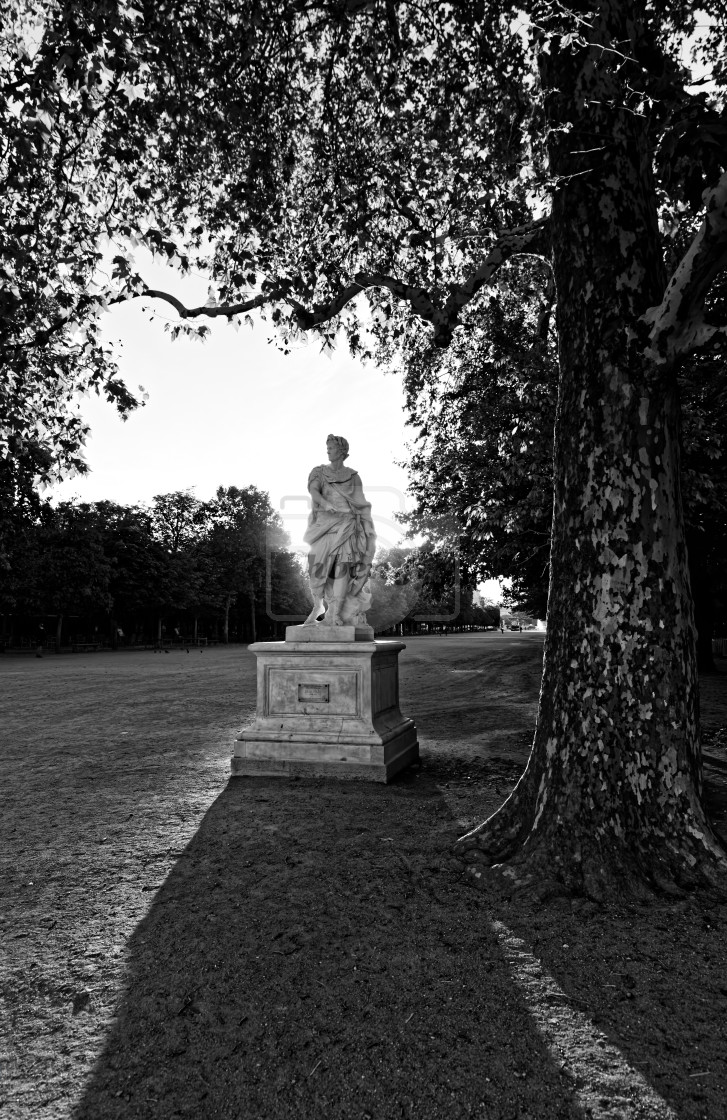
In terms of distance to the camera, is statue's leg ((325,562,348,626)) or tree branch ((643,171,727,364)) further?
statue's leg ((325,562,348,626))

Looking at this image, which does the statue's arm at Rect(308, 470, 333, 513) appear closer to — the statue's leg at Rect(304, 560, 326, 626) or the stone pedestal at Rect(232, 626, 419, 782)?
the statue's leg at Rect(304, 560, 326, 626)

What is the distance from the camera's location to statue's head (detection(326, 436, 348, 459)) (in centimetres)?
782

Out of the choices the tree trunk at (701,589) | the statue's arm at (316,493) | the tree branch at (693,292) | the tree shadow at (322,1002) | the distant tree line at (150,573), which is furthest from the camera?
the distant tree line at (150,573)

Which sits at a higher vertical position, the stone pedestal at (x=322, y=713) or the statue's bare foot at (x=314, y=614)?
the statue's bare foot at (x=314, y=614)

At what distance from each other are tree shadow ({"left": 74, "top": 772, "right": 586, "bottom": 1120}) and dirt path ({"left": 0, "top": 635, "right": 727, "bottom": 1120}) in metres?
0.01

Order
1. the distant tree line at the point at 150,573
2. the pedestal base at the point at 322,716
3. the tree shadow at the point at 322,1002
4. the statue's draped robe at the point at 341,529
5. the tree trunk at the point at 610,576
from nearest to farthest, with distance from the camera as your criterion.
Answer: the tree shadow at the point at 322,1002 < the tree trunk at the point at 610,576 < the pedestal base at the point at 322,716 < the statue's draped robe at the point at 341,529 < the distant tree line at the point at 150,573

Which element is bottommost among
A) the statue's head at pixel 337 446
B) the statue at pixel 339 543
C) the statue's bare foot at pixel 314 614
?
the statue's bare foot at pixel 314 614

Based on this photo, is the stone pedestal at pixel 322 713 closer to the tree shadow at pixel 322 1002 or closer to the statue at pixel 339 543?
the statue at pixel 339 543

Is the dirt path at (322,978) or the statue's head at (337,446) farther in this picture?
the statue's head at (337,446)

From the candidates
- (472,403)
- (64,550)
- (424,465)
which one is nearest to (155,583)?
(64,550)

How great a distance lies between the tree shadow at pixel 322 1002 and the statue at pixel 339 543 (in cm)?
356

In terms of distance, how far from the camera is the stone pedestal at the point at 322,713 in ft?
22.0

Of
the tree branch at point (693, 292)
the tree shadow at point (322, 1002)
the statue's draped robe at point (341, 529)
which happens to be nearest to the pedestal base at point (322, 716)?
the statue's draped robe at point (341, 529)

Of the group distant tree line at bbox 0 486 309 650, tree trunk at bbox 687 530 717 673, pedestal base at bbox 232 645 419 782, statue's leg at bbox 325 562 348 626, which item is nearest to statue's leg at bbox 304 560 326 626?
statue's leg at bbox 325 562 348 626
